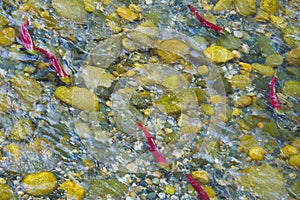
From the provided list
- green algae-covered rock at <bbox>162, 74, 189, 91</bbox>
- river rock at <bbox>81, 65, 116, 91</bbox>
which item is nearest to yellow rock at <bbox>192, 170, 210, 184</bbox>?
green algae-covered rock at <bbox>162, 74, 189, 91</bbox>

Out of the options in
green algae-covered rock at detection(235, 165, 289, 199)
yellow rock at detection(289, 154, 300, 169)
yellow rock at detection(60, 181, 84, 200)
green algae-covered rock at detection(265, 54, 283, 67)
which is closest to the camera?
yellow rock at detection(60, 181, 84, 200)

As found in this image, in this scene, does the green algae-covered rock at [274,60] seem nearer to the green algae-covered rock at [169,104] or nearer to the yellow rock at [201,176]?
the green algae-covered rock at [169,104]

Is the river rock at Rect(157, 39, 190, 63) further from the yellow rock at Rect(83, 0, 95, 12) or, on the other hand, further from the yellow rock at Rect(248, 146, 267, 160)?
the yellow rock at Rect(248, 146, 267, 160)

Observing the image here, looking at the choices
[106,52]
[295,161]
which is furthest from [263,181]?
[106,52]

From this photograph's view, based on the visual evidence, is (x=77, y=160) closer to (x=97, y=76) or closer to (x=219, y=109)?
(x=97, y=76)

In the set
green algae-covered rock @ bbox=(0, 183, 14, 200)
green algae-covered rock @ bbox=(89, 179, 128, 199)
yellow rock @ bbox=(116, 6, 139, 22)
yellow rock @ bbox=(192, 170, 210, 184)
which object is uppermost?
yellow rock @ bbox=(116, 6, 139, 22)

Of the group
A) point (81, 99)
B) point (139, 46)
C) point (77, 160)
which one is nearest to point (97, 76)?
point (81, 99)
